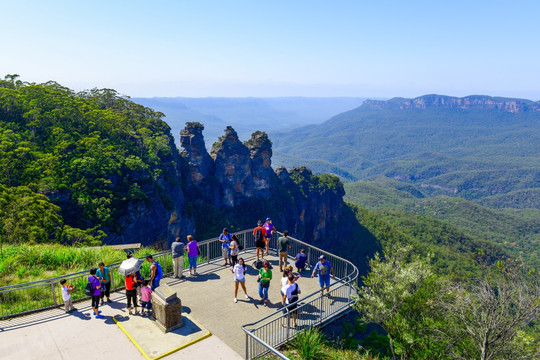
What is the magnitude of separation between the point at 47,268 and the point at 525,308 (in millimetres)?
19016

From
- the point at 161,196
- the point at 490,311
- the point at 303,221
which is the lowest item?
the point at 303,221

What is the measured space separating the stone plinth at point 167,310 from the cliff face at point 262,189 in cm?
5095

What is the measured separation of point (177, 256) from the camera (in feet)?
48.5

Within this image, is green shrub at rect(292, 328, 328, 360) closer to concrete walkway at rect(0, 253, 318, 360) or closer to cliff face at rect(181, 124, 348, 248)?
concrete walkway at rect(0, 253, 318, 360)

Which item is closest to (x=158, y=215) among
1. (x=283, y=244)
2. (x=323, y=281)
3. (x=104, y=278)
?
(x=283, y=244)

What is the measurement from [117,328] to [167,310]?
1.89 metres

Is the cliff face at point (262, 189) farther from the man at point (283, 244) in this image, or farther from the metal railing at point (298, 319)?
the metal railing at point (298, 319)

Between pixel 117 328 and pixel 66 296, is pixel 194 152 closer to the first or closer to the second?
pixel 66 296

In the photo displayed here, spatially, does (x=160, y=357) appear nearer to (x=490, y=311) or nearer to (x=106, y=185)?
(x=490, y=311)

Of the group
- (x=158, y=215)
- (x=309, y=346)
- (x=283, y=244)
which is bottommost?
(x=158, y=215)

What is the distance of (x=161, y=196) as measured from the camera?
→ 44.4 metres

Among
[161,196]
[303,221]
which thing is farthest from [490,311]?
[303,221]

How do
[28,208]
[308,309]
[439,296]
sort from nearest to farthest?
[308,309], [439,296], [28,208]

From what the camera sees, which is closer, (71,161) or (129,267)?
(129,267)
